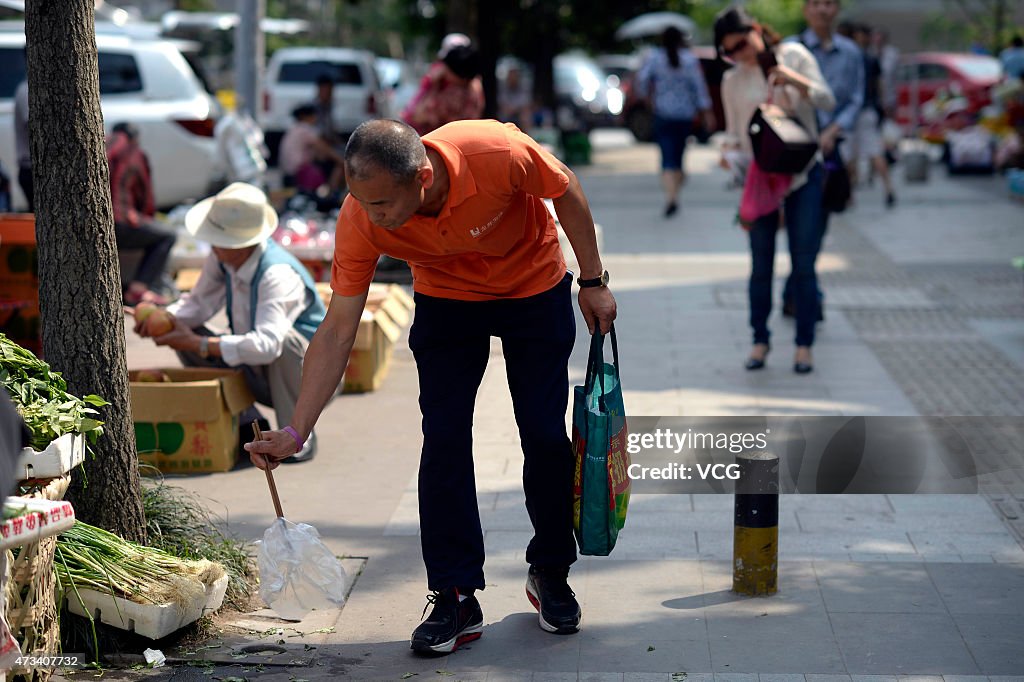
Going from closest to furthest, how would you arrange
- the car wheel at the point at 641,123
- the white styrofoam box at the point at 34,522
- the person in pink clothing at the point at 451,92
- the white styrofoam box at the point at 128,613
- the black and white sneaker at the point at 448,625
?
the white styrofoam box at the point at 34,522, the white styrofoam box at the point at 128,613, the black and white sneaker at the point at 448,625, the person in pink clothing at the point at 451,92, the car wheel at the point at 641,123

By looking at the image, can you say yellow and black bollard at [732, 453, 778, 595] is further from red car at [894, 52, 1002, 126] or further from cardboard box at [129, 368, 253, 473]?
red car at [894, 52, 1002, 126]

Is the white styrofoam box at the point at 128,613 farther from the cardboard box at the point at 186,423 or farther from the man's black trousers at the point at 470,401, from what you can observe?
the cardboard box at the point at 186,423

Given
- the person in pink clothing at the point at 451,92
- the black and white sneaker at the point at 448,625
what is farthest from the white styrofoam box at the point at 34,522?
the person in pink clothing at the point at 451,92

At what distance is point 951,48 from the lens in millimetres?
46656

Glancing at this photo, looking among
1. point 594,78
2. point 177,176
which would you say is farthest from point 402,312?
point 594,78

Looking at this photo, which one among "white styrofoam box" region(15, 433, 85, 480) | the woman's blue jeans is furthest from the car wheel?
"white styrofoam box" region(15, 433, 85, 480)

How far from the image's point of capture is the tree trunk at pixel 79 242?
4207 millimetres

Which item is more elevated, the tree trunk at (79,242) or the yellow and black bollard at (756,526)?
the tree trunk at (79,242)

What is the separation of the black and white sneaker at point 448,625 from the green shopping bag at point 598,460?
0.39 metres

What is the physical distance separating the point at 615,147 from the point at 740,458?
24.8 meters

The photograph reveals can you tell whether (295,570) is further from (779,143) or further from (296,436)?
(779,143)

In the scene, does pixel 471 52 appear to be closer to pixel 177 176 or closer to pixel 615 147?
pixel 177 176

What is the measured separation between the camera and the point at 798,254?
7676 millimetres

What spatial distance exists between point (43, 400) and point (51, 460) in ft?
0.75
